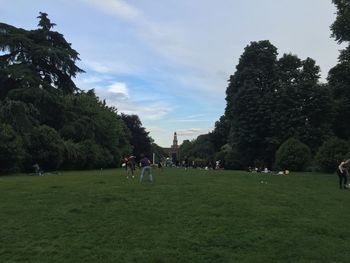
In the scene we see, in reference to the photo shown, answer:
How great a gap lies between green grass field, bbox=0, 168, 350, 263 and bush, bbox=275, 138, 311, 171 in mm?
27070

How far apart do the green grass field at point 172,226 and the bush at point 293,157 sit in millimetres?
27070

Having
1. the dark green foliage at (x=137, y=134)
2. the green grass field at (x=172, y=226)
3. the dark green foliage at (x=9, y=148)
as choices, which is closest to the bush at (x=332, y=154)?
the green grass field at (x=172, y=226)

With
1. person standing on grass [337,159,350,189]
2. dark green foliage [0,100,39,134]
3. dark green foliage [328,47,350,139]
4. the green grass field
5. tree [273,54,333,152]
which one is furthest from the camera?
tree [273,54,333,152]

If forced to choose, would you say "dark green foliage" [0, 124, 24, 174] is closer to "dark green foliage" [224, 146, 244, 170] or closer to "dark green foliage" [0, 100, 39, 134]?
"dark green foliage" [0, 100, 39, 134]

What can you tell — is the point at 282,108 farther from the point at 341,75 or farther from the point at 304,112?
the point at 341,75

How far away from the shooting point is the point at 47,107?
5550 centimetres

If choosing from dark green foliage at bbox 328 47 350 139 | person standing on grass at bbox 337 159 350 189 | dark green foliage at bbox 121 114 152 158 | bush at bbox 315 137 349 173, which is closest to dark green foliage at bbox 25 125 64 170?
bush at bbox 315 137 349 173

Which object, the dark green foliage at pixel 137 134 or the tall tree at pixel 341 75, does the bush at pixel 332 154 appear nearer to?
the tall tree at pixel 341 75

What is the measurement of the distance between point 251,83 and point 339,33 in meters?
20.0

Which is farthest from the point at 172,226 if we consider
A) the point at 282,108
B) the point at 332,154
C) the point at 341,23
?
the point at 282,108

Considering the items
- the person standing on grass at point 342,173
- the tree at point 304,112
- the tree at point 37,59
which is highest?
the tree at point 37,59

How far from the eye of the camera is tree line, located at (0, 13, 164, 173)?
45644 mm

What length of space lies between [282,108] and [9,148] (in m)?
31.1

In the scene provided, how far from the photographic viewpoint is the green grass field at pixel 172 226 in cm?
1194
